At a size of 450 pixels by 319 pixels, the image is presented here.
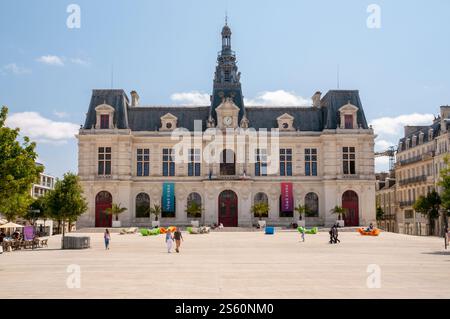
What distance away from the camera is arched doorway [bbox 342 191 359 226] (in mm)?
64875

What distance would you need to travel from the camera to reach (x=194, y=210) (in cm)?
6359

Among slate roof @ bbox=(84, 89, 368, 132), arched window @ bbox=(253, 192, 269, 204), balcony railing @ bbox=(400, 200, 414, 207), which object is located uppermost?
slate roof @ bbox=(84, 89, 368, 132)

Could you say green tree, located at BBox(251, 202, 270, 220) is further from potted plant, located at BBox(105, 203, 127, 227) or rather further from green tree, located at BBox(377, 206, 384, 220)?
green tree, located at BBox(377, 206, 384, 220)

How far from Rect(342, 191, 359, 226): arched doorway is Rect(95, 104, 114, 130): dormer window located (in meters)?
27.9

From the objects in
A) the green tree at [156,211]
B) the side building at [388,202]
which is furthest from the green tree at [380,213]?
the green tree at [156,211]

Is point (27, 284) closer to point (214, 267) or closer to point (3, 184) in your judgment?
point (214, 267)

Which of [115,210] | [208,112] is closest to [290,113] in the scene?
[208,112]

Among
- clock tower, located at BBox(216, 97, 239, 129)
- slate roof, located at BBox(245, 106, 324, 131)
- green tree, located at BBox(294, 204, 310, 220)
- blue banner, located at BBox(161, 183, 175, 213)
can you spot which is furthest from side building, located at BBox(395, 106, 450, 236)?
blue banner, located at BBox(161, 183, 175, 213)

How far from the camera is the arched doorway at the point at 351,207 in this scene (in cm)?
6488

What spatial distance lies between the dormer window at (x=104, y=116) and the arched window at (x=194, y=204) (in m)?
12.2

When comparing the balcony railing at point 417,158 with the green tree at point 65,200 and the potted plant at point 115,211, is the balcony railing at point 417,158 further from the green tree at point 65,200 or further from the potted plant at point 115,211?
the green tree at point 65,200

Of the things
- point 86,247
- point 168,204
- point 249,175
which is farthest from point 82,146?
point 86,247

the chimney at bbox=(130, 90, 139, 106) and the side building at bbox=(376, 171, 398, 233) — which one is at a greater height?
the chimney at bbox=(130, 90, 139, 106)
